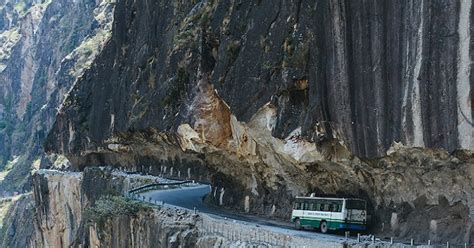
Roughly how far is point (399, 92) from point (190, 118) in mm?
17884

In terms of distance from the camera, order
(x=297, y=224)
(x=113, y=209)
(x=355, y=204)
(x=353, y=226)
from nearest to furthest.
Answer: (x=353, y=226) → (x=355, y=204) → (x=297, y=224) → (x=113, y=209)

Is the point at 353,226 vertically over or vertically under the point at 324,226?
over

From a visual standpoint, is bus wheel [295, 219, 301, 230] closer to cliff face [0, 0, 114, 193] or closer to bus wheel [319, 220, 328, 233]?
bus wheel [319, 220, 328, 233]

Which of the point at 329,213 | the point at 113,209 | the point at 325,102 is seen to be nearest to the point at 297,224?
the point at 329,213

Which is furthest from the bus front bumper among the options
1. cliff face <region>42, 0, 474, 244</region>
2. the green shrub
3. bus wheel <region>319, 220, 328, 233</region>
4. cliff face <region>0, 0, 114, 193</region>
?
cliff face <region>0, 0, 114, 193</region>

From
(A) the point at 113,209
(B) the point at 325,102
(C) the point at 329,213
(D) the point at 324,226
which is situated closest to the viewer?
(B) the point at 325,102

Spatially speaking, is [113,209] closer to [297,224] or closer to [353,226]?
[297,224]

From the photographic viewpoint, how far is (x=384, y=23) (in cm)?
2580

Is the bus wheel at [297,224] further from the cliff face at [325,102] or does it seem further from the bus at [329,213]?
the cliff face at [325,102]

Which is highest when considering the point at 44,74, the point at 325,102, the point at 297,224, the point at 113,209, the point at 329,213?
the point at 44,74

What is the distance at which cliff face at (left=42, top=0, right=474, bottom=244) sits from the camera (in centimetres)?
2384

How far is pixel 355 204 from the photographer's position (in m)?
29.8

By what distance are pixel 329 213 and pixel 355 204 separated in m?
1.41

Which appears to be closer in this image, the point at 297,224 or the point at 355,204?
the point at 355,204
